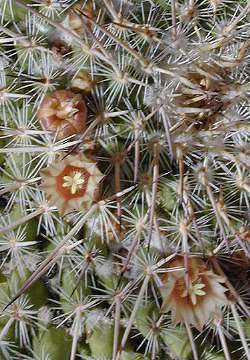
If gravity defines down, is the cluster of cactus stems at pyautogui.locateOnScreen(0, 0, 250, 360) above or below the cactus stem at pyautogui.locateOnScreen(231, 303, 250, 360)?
above

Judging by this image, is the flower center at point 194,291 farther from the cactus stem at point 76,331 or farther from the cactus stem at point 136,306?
the cactus stem at point 76,331

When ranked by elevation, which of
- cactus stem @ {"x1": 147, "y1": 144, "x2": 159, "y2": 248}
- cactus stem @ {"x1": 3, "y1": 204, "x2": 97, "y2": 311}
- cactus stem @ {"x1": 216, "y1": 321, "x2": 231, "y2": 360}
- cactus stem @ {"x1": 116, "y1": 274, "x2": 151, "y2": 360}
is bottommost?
cactus stem @ {"x1": 216, "y1": 321, "x2": 231, "y2": 360}

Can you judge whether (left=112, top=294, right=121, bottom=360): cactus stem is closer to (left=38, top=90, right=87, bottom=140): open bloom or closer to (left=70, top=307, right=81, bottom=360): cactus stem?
(left=70, top=307, right=81, bottom=360): cactus stem

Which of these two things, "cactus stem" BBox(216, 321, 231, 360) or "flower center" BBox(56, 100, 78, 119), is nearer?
"flower center" BBox(56, 100, 78, 119)

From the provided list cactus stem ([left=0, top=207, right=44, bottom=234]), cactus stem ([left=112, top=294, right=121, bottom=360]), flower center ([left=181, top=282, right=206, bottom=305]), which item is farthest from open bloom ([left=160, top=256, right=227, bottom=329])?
cactus stem ([left=0, top=207, right=44, bottom=234])

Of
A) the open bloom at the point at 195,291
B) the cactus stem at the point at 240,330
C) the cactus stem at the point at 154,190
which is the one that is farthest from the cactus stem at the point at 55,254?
the cactus stem at the point at 240,330

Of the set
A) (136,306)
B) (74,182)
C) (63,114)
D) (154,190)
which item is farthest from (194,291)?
(63,114)

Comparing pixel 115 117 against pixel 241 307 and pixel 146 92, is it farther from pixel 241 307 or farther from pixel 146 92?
pixel 241 307

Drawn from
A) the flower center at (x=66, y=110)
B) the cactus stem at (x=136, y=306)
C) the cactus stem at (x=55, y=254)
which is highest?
the flower center at (x=66, y=110)
